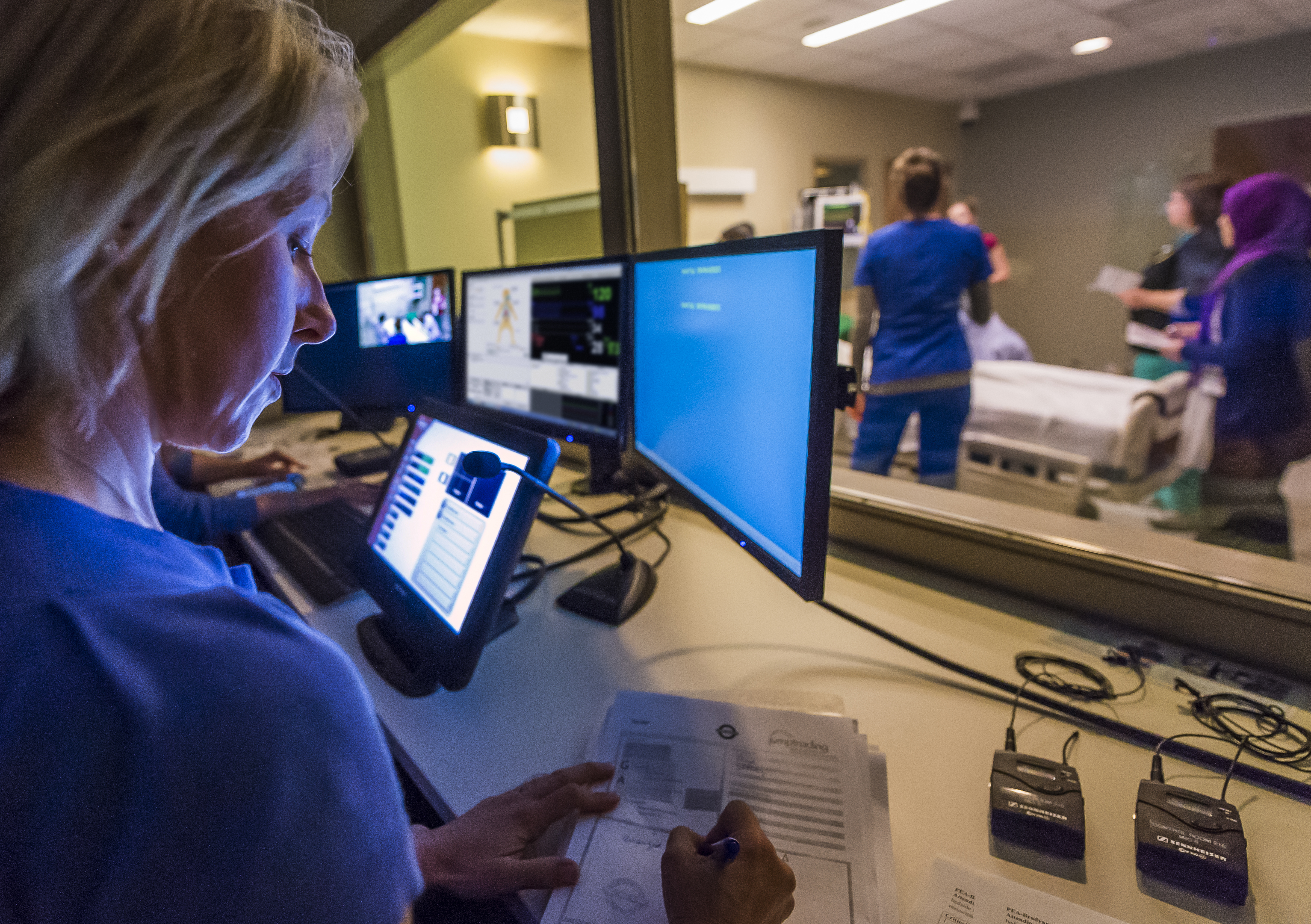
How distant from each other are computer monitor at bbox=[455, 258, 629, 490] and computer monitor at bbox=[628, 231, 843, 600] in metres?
0.14

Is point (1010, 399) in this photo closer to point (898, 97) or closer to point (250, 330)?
point (250, 330)

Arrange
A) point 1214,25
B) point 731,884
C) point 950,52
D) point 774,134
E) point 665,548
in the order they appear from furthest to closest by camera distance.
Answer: point 774,134 → point 950,52 → point 1214,25 → point 665,548 → point 731,884

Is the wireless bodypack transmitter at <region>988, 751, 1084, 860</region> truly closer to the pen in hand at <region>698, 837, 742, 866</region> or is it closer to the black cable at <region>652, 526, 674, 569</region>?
the pen in hand at <region>698, 837, 742, 866</region>

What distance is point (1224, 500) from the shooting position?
2.49 metres

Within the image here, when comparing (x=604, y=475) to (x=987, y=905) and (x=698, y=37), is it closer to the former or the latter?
(x=987, y=905)

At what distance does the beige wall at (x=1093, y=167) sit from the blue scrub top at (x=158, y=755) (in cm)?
666

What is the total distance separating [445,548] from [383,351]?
3.75ft

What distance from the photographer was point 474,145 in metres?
3.68

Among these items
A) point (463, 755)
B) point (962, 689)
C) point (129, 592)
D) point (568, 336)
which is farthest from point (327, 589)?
point (962, 689)

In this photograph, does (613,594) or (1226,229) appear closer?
(613,594)

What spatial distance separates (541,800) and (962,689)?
1.60ft

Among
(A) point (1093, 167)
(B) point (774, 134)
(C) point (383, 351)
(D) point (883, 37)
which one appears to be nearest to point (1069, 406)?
(C) point (383, 351)

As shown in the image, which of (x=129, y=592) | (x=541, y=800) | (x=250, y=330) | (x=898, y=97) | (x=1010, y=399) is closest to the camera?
(x=129, y=592)

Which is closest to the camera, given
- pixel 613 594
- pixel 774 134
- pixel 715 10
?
pixel 613 594
